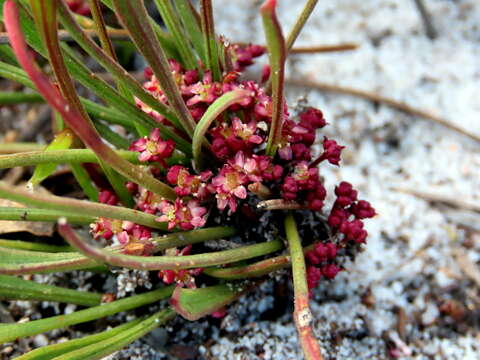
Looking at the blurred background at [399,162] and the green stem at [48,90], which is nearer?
the green stem at [48,90]

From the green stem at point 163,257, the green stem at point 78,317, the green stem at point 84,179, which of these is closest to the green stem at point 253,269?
the green stem at point 163,257

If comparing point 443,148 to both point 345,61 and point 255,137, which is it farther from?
point 255,137

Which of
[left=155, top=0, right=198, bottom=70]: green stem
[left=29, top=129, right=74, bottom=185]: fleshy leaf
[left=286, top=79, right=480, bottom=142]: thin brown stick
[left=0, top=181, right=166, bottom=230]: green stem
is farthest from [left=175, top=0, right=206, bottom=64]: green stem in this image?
[left=286, top=79, right=480, bottom=142]: thin brown stick

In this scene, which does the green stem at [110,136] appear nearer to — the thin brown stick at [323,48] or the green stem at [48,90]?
the green stem at [48,90]

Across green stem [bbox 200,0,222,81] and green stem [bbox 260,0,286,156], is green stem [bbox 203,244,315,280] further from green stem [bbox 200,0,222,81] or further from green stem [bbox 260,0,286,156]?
green stem [bbox 200,0,222,81]

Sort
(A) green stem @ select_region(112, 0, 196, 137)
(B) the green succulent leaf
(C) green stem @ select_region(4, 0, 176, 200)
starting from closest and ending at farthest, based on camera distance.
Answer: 1. (C) green stem @ select_region(4, 0, 176, 200)
2. (A) green stem @ select_region(112, 0, 196, 137)
3. (B) the green succulent leaf

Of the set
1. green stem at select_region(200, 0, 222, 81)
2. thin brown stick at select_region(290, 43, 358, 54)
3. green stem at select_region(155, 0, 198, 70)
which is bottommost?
green stem at select_region(200, 0, 222, 81)
